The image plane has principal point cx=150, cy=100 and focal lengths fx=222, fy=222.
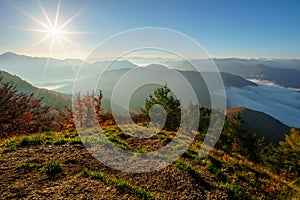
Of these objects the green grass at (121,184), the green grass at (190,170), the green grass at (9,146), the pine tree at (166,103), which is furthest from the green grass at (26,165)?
the pine tree at (166,103)

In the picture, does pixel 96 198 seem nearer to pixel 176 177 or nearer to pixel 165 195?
pixel 165 195

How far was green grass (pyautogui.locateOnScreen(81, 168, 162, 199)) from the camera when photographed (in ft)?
27.4

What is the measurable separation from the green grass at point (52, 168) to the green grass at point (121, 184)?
1.11 meters

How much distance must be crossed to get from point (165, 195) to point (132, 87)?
9.10 m

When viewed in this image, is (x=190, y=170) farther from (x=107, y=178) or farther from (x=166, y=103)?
(x=166, y=103)

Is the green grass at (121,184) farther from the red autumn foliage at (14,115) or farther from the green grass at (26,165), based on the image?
the red autumn foliage at (14,115)

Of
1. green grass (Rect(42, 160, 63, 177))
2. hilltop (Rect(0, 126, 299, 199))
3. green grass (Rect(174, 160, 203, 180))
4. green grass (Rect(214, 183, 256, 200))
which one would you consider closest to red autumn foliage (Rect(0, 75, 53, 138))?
hilltop (Rect(0, 126, 299, 199))

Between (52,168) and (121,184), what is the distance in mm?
3246

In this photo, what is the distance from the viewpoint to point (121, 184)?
8797mm

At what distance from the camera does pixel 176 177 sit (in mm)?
10633

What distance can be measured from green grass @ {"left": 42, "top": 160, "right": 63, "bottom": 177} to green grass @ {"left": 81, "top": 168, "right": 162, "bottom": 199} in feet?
3.65

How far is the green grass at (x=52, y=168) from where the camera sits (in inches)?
373

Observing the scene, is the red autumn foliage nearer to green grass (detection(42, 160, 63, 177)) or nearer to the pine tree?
green grass (detection(42, 160, 63, 177))

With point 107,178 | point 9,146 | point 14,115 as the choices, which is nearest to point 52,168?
point 107,178
